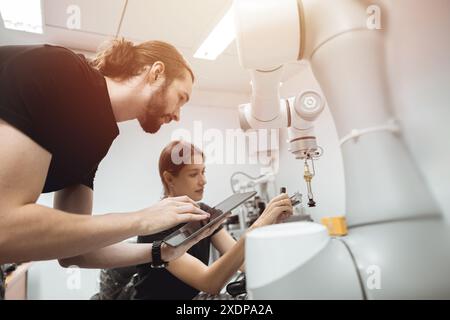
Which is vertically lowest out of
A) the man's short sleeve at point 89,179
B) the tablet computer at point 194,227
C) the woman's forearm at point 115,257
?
the woman's forearm at point 115,257

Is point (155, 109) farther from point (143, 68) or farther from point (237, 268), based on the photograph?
point (237, 268)

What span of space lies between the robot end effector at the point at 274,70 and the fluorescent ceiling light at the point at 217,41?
9.4 inches

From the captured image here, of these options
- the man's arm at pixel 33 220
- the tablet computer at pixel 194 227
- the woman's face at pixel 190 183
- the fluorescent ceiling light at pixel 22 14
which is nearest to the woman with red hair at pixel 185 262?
the woman's face at pixel 190 183

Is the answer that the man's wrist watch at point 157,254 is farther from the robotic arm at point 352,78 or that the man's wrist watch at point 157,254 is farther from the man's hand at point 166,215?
the robotic arm at point 352,78

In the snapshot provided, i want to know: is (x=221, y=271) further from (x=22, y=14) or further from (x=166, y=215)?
(x=22, y=14)

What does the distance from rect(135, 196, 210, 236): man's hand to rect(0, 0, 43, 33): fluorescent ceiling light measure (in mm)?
619

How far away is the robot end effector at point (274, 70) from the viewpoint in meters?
0.40

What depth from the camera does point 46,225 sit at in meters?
0.39

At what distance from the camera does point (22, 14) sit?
705mm

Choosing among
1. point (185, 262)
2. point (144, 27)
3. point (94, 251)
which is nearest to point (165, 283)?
point (185, 262)

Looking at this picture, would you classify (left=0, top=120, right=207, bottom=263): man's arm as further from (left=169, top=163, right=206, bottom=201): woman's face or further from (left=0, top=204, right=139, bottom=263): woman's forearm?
(left=169, top=163, right=206, bottom=201): woman's face

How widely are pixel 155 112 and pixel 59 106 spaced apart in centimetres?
19

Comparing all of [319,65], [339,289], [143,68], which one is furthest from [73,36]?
[339,289]

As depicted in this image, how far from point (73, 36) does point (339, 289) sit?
0.84m
